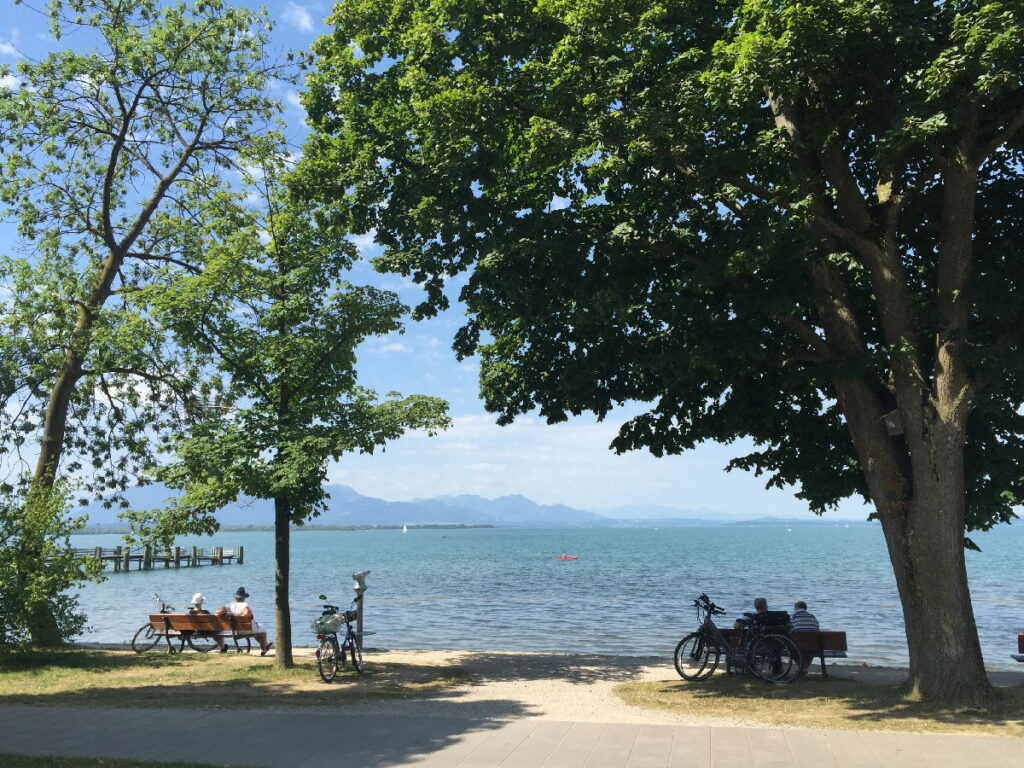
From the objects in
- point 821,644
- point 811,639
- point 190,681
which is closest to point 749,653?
point 811,639

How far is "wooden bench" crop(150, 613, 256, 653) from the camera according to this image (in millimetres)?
17641

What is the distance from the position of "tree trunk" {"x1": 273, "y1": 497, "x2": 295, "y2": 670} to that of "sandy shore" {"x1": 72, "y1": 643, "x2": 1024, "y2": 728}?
70.0 inches

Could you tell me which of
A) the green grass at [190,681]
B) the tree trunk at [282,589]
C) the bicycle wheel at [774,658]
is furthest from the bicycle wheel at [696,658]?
the tree trunk at [282,589]

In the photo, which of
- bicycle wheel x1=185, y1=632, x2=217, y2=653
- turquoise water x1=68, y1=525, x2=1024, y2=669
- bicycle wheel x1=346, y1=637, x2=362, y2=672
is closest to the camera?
bicycle wheel x1=346, y1=637, x2=362, y2=672

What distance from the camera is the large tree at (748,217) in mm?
10273

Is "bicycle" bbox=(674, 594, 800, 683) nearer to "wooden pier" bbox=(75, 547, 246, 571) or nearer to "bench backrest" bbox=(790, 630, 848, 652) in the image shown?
"bench backrest" bbox=(790, 630, 848, 652)

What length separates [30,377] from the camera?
62.6 ft

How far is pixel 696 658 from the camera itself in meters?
13.1

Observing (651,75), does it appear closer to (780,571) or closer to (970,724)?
(970,724)

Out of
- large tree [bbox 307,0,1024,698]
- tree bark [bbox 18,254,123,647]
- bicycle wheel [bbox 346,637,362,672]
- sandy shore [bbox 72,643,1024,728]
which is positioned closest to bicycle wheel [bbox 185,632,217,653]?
sandy shore [bbox 72,643,1024,728]

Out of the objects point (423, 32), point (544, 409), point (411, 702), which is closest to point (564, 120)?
point (423, 32)

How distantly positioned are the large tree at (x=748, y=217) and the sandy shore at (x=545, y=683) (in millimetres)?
3405

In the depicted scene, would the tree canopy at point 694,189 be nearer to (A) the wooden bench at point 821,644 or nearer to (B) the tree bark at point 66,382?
(A) the wooden bench at point 821,644

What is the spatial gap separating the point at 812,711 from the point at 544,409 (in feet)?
21.6
